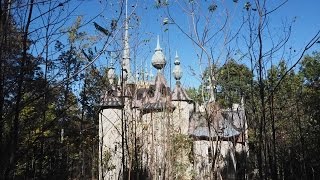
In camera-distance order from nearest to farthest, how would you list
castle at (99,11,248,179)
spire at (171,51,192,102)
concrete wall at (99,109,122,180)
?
castle at (99,11,248,179) → concrete wall at (99,109,122,180) → spire at (171,51,192,102)

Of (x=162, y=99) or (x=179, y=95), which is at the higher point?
(x=179, y=95)

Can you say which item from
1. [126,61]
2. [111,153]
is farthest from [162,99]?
[111,153]

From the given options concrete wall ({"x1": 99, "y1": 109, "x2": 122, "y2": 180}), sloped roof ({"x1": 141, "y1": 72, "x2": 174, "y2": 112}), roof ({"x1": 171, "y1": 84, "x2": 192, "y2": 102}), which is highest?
roof ({"x1": 171, "y1": 84, "x2": 192, "y2": 102})

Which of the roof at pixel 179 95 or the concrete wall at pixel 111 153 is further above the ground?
the roof at pixel 179 95

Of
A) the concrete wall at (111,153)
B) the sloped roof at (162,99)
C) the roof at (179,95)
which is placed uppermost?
the roof at (179,95)

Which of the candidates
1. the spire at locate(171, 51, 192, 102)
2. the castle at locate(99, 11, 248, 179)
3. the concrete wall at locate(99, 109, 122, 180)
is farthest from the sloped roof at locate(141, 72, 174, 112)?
the spire at locate(171, 51, 192, 102)

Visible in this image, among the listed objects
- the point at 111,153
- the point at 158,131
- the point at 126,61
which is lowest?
the point at 111,153

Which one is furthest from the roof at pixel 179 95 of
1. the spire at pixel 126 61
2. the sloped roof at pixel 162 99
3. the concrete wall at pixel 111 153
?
the spire at pixel 126 61

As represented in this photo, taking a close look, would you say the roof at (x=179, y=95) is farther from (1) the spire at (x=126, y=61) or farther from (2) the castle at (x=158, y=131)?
(1) the spire at (x=126, y=61)

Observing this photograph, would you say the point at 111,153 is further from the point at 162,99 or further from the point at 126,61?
the point at 126,61

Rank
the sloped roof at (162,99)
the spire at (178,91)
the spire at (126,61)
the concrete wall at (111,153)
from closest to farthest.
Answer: the spire at (126,61) < the sloped roof at (162,99) < the concrete wall at (111,153) < the spire at (178,91)

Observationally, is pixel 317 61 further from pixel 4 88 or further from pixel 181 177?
pixel 4 88

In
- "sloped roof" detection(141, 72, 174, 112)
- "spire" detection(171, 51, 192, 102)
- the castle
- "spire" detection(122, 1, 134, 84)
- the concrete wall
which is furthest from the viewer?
"spire" detection(171, 51, 192, 102)

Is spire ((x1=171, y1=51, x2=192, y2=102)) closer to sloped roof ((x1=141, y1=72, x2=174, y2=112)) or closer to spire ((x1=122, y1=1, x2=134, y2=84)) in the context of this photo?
Answer: sloped roof ((x1=141, y1=72, x2=174, y2=112))
